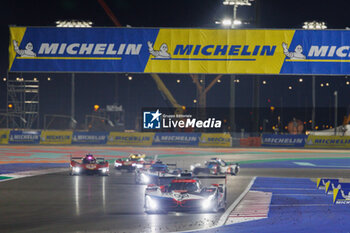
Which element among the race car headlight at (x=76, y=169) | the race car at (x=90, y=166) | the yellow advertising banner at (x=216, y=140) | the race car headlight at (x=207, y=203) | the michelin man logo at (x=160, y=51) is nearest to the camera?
the race car headlight at (x=207, y=203)

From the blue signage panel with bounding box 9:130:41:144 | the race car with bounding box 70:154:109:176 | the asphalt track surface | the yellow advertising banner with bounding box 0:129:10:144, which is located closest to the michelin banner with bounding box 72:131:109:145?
the blue signage panel with bounding box 9:130:41:144

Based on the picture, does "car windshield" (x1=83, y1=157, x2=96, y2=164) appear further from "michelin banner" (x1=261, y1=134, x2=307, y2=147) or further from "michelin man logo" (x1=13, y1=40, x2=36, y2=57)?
"michelin banner" (x1=261, y1=134, x2=307, y2=147)

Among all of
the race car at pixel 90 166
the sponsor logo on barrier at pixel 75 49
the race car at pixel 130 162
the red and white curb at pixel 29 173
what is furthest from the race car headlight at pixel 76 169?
the sponsor logo on barrier at pixel 75 49

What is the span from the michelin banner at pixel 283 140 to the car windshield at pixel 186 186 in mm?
38423

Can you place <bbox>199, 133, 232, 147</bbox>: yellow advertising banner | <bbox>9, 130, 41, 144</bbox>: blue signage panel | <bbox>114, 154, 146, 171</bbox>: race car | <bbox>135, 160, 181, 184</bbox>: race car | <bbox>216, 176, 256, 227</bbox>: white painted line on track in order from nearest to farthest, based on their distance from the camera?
<bbox>216, 176, 256, 227</bbox>: white painted line on track → <bbox>135, 160, 181, 184</bbox>: race car → <bbox>114, 154, 146, 171</bbox>: race car → <bbox>199, 133, 232, 147</bbox>: yellow advertising banner → <bbox>9, 130, 41, 144</bbox>: blue signage panel

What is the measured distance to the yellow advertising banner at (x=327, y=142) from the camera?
55500 mm

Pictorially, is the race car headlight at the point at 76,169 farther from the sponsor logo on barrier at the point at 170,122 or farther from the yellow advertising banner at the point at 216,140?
the yellow advertising banner at the point at 216,140

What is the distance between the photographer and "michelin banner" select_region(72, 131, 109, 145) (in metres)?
57.6

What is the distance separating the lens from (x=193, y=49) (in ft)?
115

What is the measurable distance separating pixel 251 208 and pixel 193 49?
1870 centimetres

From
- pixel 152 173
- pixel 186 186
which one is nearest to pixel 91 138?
pixel 152 173

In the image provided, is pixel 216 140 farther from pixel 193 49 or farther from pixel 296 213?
pixel 296 213

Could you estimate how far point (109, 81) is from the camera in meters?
90.9

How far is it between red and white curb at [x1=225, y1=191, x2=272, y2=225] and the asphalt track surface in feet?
1.72
